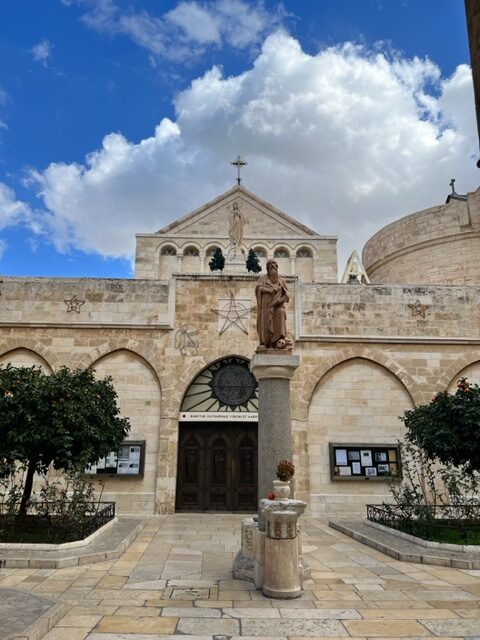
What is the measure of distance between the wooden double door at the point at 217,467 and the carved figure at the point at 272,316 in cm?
761

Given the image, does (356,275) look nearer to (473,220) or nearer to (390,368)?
(390,368)

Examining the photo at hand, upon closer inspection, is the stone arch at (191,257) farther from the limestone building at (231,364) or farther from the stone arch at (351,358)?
the stone arch at (351,358)

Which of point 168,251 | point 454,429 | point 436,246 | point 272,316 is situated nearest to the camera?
point 272,316

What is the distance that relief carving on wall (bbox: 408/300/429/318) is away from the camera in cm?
1590

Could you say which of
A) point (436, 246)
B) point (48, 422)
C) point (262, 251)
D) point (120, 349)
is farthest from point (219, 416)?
point (262, 251)

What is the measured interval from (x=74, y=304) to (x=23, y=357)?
2.26 m

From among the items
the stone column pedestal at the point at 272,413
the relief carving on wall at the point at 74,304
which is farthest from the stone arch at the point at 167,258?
the stone column pedestal at the point at 272,413

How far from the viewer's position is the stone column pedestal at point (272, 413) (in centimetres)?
711

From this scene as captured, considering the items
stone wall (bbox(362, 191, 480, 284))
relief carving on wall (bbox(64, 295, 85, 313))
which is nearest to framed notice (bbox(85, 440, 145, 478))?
relief carving on wall (bbox(64, 295, 85, 313))

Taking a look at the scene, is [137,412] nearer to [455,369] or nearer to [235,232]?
[235,232]

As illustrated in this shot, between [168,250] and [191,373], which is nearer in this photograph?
[191,373]

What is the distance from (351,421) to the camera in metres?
15.1

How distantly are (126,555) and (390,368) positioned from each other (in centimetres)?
1003

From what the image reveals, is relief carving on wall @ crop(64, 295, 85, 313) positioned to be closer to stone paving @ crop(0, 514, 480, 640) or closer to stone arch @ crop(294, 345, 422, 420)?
Result: stone arch @ crop(294, 345, 422, 420)
